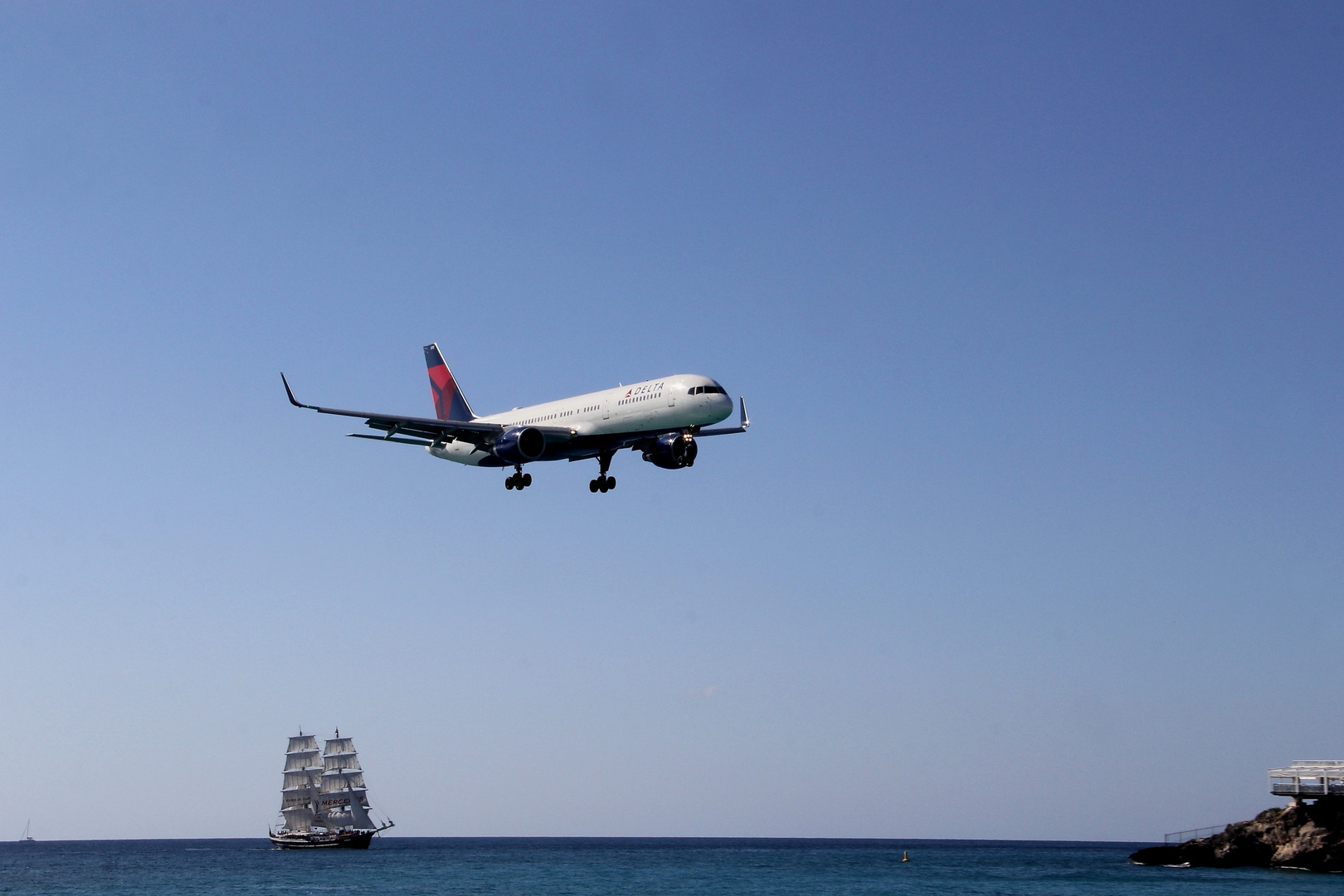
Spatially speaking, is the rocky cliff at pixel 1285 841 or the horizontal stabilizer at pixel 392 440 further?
the rocky cliff at pixel 1285 841

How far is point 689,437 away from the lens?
212 feet

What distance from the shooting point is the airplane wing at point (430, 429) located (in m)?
67.8

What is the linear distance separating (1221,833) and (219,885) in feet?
397

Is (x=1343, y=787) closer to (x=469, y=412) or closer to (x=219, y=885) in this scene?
(x=469, y=412)

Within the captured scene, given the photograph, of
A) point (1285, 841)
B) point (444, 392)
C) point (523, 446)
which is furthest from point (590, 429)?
point (1285, 841)

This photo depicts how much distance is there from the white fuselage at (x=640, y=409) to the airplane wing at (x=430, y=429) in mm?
921

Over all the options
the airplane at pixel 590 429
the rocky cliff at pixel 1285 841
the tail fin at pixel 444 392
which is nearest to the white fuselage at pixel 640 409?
the airplane at pixel 590 429

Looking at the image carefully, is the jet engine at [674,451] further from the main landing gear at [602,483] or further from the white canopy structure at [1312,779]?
the white canopy structure at [1312,779]

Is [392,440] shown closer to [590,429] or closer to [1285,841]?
[590,429]

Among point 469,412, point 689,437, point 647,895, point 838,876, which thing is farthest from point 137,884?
point 689,437

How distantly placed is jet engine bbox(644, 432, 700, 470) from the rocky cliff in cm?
7799

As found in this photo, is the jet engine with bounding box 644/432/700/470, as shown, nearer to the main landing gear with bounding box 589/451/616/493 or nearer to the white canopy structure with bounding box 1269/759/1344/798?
the main landing gear with bounding box 589/451/616/493

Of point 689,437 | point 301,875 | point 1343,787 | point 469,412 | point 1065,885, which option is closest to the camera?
point 689,437

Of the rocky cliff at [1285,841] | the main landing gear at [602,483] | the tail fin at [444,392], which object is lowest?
the rocky cliff at [1285,841]
